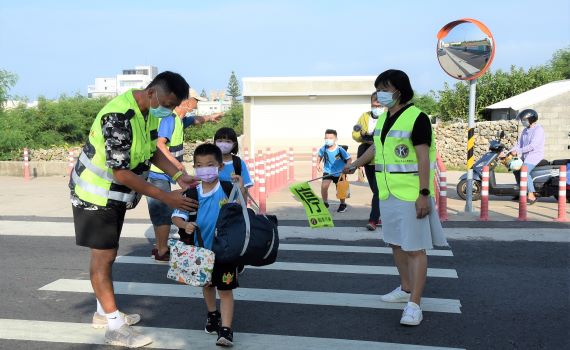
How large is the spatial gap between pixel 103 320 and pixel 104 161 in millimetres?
1406

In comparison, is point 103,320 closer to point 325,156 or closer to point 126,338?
point 126,338

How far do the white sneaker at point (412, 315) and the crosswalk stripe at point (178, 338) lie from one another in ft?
1.21

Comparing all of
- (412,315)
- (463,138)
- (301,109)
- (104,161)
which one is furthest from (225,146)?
(301,109)

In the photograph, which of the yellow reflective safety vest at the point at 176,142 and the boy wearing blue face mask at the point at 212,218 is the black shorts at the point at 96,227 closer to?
the boy wearing blue face mask at the point at 212,218

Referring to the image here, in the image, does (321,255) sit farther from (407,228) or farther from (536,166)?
(536,166)

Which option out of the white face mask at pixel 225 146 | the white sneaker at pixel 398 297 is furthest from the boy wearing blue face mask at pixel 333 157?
the white sneaker at pixel 398 297

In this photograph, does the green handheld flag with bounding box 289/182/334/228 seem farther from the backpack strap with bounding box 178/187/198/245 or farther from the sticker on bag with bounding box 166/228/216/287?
the sticker on bag with bounding box 166/228/216/287

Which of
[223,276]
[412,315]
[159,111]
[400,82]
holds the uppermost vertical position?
[400,82]

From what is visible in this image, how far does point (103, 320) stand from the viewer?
15.4ft

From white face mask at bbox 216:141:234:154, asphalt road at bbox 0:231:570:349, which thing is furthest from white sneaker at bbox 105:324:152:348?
white face mask at bbox 216:141:234:154

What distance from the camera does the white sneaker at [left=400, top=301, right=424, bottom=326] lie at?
4.59 metres

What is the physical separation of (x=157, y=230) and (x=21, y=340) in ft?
7.83

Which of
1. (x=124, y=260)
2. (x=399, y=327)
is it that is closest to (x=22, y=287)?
(x=124, y=260)

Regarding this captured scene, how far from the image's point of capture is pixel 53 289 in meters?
5.89
